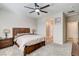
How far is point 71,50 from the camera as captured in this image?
5.28 feet

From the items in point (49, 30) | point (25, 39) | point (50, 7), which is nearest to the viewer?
point (50, 7)

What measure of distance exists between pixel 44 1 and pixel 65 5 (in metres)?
0.36

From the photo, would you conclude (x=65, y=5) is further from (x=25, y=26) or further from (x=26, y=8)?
(x=25, y=26)

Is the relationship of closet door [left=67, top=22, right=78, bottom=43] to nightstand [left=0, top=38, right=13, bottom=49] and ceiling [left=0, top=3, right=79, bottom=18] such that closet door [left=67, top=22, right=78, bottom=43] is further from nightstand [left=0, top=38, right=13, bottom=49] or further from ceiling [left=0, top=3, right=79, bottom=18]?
→ nightstand [left=0, top=38, right=13, bottom=49]

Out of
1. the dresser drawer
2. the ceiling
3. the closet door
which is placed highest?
the ceiling

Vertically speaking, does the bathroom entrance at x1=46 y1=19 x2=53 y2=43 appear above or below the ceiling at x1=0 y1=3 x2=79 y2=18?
below

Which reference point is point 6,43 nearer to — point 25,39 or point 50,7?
point 25,39

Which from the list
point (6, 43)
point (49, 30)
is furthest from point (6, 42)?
point (49, 30)

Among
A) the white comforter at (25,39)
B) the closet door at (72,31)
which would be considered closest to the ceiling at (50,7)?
the closet door at (72,31)

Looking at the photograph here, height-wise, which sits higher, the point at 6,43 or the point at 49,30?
the point at 49,30

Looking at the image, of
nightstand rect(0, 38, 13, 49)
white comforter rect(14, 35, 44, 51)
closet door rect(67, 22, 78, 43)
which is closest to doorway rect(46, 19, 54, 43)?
white comforter rect(14, 35, 44, 51)

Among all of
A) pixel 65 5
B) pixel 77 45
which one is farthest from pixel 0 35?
pixel 77 45

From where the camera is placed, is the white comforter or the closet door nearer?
the closet door

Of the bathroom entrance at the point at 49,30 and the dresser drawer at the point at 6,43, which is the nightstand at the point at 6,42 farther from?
the bathroom entrance at the point at 49,30
